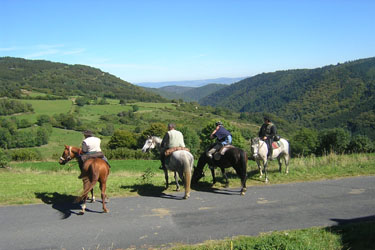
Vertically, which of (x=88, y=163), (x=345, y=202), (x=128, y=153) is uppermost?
(x=88, y=163)

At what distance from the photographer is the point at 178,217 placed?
8.23 m

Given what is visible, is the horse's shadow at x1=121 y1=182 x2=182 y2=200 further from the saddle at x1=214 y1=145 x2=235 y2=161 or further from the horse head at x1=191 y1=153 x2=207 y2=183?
the saddle at x1=214 y1=145 x2=235 y2=161

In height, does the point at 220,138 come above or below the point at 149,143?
above

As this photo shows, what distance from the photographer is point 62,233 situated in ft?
23.8

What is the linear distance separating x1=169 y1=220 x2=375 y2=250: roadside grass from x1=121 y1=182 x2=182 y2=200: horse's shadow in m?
3.70

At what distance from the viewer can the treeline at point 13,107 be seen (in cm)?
9869

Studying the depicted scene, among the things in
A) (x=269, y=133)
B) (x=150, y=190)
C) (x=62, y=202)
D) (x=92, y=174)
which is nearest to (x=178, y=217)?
(x=92, y=174)

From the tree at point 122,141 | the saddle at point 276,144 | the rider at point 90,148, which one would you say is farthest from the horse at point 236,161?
the tree at point 122,141

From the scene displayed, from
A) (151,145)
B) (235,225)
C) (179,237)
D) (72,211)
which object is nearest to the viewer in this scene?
(179,237)

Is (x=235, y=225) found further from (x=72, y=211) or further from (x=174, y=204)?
(x=72, y=211)

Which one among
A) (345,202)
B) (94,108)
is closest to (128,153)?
(345,202)

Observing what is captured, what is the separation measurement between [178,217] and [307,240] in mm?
3322

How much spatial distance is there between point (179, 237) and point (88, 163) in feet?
11.9

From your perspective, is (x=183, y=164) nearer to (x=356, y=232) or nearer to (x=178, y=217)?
(x=178, y=217)
